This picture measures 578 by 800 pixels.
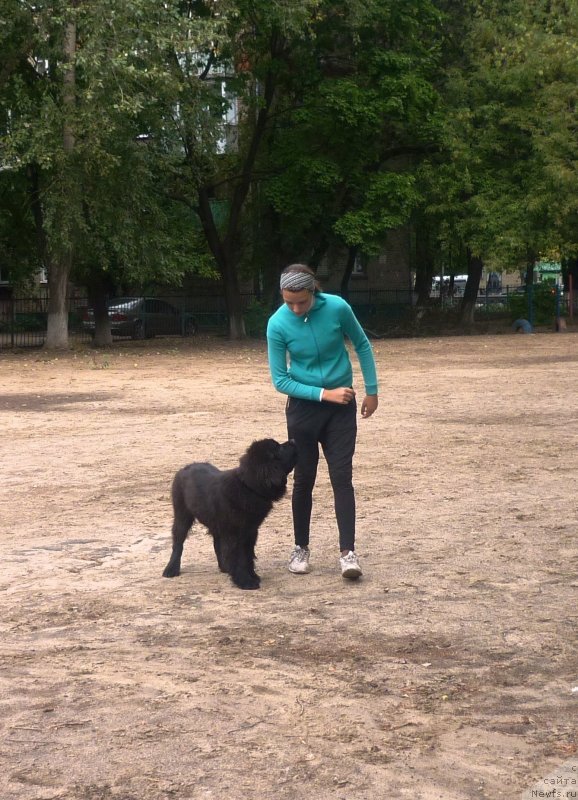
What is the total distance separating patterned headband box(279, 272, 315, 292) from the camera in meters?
7.01

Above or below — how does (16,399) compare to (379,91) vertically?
below

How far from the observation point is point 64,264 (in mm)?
31703

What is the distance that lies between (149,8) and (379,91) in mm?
11818

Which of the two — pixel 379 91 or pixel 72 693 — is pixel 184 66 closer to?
pixel 379 91

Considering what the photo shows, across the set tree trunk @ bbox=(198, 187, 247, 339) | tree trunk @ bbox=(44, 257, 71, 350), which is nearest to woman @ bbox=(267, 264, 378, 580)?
tree trunk @ bbox=(44, 257, 71, 350)

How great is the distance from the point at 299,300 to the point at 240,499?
1.19 metres

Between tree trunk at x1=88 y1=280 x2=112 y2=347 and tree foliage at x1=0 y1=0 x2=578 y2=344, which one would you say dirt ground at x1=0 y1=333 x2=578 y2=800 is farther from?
tree trunk at x1=88 y1=280 x2=112 y2=347

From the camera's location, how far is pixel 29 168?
32.3m

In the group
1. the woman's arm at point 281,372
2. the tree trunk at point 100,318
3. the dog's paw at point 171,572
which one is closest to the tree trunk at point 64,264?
the tree trunk at point 100,318

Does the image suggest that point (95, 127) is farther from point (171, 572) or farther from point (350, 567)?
point (350, 567)

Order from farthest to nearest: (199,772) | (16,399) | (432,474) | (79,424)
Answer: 1. (16,399)
2. (79,424)
3. (432,474)
4. (199,772)

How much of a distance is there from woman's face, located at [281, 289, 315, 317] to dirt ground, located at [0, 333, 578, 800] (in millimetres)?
1616

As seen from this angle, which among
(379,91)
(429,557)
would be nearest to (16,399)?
(429,557)

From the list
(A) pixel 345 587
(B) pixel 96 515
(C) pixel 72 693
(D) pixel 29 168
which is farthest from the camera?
(D) pixel 29 168
